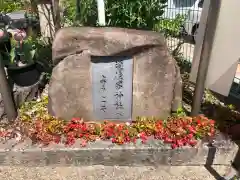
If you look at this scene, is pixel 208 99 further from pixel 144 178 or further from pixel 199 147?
pixel 144 178

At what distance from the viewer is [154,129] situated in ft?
12.8

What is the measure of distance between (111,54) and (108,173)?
1.58 metres

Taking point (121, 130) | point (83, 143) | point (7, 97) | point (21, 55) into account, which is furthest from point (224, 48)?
point (21, 55)

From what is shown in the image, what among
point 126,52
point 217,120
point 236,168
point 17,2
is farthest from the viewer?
point 17,2

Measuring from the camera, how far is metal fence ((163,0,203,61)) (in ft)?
21.7

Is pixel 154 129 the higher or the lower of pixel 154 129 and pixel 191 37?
the lower

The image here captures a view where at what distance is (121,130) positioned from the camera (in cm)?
391

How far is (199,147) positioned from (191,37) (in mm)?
3600

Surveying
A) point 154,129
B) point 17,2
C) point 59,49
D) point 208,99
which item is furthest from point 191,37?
point 17,2

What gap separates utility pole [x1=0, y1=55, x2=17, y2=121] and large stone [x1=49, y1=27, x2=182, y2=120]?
58 cm

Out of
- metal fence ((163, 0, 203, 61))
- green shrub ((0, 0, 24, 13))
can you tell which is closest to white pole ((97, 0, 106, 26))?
metal fence ((163, 0, 203, 61))

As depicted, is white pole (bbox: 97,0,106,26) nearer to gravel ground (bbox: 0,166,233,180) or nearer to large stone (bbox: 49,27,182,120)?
large stone (bbox: 49,27,182,120)

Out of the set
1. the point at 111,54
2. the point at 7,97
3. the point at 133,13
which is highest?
the point at 133,13

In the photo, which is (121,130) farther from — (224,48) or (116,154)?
(224,48)
